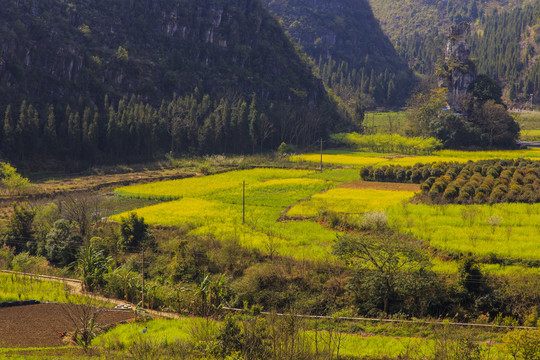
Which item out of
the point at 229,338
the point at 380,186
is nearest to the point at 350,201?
the point at 380,186

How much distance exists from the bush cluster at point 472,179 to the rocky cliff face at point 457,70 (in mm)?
47048

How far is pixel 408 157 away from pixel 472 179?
32312 mm

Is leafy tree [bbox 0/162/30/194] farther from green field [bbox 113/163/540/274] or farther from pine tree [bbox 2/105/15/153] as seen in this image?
pine tree [bbox 2/105/15/153]

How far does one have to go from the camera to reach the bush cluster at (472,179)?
1596 inches

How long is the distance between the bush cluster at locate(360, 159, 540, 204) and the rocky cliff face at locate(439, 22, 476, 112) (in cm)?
4705

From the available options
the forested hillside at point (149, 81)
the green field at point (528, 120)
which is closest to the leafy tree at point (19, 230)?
the forested hillside at point (149, 81)

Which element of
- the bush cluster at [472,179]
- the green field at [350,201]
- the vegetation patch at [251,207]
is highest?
the bush cluster at [472,179]

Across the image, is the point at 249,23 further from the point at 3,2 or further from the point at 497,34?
the point at 497,34

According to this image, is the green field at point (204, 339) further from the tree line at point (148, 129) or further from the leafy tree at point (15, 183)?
the tree line at point (148, 129)

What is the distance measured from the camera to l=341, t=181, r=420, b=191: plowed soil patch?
169ft

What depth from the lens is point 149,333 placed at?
65.5 ft

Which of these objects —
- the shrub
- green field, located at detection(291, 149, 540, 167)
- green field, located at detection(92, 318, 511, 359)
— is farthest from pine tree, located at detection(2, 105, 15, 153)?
green field, located at detection(92, 318, 511, 359)

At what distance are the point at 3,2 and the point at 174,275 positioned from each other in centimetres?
7682

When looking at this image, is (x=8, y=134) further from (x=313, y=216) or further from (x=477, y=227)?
(x=477, y=227)
